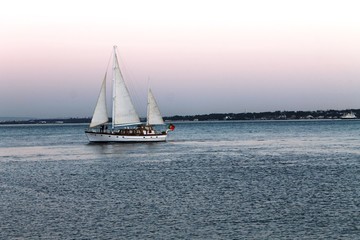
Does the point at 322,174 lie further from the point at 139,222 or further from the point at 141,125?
the point at 141,125

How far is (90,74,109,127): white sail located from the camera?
91688 mm

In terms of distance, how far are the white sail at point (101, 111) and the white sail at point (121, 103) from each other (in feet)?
9.34

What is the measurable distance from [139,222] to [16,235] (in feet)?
18.3

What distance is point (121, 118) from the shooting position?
294 ft

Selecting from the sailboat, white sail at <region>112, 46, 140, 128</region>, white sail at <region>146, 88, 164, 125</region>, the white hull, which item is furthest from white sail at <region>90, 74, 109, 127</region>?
white sail at <region>146, 88, 164, 125</region>

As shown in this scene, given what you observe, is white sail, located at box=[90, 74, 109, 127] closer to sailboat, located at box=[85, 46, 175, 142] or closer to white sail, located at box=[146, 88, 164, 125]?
sailboat, located at box=[85, 46, 175, 142]

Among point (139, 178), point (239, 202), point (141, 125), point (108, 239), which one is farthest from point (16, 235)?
point (141, 125)

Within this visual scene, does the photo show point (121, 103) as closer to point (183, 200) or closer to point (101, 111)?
point (101, 111)

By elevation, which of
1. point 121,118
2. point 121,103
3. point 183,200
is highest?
point 121,103

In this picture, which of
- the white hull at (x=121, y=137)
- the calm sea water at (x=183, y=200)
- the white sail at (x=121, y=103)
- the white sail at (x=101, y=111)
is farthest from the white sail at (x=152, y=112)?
the calm sea water at (x=183, y=200)

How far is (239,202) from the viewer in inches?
1319

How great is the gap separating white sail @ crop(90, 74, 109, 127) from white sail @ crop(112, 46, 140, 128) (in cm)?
285

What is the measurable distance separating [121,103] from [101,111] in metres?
4.39

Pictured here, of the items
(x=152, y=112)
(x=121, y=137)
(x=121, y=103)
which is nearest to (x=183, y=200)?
(x=121, y=103)
